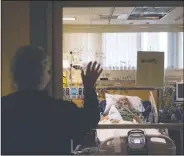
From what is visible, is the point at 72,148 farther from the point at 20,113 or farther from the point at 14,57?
the point at 14,57

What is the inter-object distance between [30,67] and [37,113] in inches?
8.6

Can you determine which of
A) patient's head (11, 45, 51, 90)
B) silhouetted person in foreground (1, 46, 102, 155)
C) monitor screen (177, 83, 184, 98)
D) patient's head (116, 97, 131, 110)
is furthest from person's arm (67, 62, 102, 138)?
patient's head (116, 97, 131, 110)

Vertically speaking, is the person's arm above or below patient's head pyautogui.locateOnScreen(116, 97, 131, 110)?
above

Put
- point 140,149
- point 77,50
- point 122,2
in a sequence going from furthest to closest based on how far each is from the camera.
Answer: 1. point 140,149
2. point 77,50
3. point 122,2

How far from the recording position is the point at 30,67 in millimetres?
1387

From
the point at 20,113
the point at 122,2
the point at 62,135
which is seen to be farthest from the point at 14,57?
the point at 122,2

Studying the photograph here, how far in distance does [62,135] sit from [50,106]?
0.15m

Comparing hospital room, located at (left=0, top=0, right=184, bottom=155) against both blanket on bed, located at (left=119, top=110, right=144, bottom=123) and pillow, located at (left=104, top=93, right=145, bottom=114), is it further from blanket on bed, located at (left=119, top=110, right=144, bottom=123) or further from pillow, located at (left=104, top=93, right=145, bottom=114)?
pillow, located at (left=104, top=93, right=145, bottom=114)

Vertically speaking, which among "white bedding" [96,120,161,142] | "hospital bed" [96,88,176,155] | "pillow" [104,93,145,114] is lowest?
"hospital bed" [96,88,176,155]

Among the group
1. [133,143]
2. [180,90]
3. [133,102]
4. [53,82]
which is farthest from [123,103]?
[53,82]

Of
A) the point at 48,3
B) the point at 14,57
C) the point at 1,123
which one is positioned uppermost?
the point at 48,3

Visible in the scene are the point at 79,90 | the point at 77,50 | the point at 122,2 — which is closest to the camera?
the point at 122,2

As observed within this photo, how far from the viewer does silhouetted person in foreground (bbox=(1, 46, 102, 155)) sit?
4.58 feet

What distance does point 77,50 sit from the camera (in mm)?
1820
